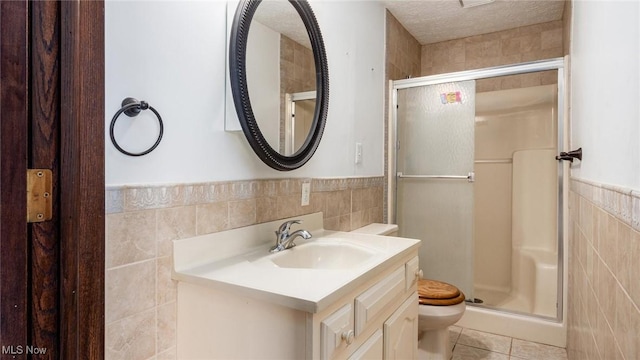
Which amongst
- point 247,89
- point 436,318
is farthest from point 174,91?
point 436,318

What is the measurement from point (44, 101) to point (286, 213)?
3.21 feet

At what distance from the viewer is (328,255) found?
1.53m

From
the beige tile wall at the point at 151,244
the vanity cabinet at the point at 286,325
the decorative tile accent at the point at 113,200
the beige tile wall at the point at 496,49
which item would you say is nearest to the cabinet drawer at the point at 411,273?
the vanity cabinet at the point at 286,325

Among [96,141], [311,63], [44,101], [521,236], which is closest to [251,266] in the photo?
[96,141]

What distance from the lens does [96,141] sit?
82 cm

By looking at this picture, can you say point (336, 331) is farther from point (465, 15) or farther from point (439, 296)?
point (465, 15)

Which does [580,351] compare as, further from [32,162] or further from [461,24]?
[461,24]

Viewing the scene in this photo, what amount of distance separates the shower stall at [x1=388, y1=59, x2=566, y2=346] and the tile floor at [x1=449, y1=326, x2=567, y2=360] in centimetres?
6

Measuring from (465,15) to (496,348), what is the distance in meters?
2.43

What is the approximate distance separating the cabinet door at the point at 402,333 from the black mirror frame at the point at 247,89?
0.75 m

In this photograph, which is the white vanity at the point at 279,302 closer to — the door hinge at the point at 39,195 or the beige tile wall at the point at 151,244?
the beige tile wall at the point at 151,244

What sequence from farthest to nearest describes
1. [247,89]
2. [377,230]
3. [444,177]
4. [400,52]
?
[400,52] → [444,177] → [377,230] → [247,89]

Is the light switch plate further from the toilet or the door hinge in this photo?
the door hinge
